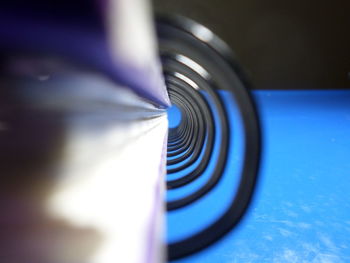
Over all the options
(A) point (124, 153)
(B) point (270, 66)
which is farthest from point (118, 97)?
(B) point (270, 66)

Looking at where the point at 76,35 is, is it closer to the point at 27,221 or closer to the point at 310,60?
the point at 27,221

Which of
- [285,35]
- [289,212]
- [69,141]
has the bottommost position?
[289,212]

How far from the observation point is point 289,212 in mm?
803

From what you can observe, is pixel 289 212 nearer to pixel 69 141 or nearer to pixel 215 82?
pixel 215 82

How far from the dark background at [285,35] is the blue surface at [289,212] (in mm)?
2676

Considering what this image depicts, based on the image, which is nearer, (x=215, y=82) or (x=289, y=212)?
(x=215, y=82)

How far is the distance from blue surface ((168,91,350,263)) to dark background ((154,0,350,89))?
8.78ft

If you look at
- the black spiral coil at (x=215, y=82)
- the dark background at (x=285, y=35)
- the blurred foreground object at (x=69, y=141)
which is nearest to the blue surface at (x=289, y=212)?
the black spiral coil at (x=215, y=82)

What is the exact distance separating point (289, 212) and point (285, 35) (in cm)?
363

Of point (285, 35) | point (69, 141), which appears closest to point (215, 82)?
point (69, 141)

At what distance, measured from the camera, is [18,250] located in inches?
8.4

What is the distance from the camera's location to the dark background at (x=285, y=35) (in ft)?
13.0

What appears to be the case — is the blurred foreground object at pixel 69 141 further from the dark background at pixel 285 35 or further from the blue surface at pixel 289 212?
the dark background at pixel 285 35

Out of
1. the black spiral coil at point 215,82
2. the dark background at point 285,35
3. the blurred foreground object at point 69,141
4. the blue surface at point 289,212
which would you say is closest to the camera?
the blurred foreground object at point 69,141
